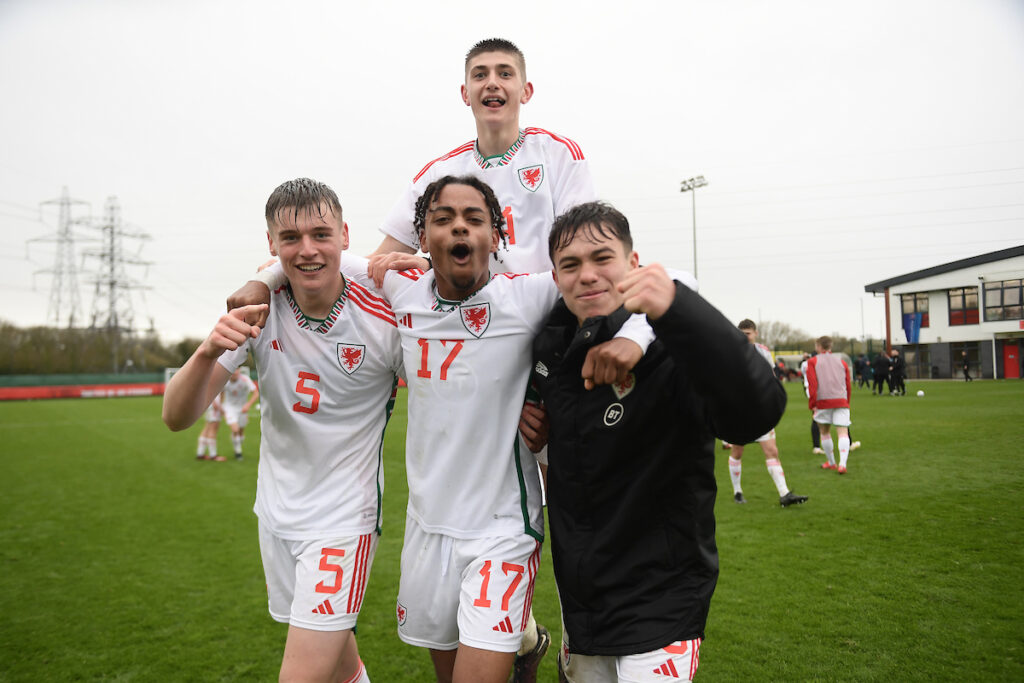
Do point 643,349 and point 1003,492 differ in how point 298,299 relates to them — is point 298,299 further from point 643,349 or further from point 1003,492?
point 1003,492

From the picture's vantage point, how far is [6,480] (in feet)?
42.0

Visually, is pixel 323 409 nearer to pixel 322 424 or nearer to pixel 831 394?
pixel 322 424

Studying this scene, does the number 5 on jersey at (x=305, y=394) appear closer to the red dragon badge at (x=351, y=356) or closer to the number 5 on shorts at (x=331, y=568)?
the red dragon badge at (x=351, y=356)

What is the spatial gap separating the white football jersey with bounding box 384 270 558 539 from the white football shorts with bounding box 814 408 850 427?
1009 centimetres

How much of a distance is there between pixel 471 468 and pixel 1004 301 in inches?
313

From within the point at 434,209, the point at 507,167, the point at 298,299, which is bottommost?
the point at 298,299

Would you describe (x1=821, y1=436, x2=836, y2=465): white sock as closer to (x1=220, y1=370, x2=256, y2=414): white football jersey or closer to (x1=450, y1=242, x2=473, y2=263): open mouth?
(x1=450, y1=242, x2=473, y2=263): open mouth

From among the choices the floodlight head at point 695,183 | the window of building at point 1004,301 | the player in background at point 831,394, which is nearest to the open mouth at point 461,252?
the window of building at point 1004,301

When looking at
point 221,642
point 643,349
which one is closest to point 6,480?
point 221,642

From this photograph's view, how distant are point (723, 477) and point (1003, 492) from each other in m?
4.02

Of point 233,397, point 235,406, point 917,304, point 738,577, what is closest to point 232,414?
point 235,406

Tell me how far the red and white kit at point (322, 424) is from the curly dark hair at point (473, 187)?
535mm

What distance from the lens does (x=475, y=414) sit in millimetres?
2766

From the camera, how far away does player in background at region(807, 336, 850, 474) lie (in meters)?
11.2
